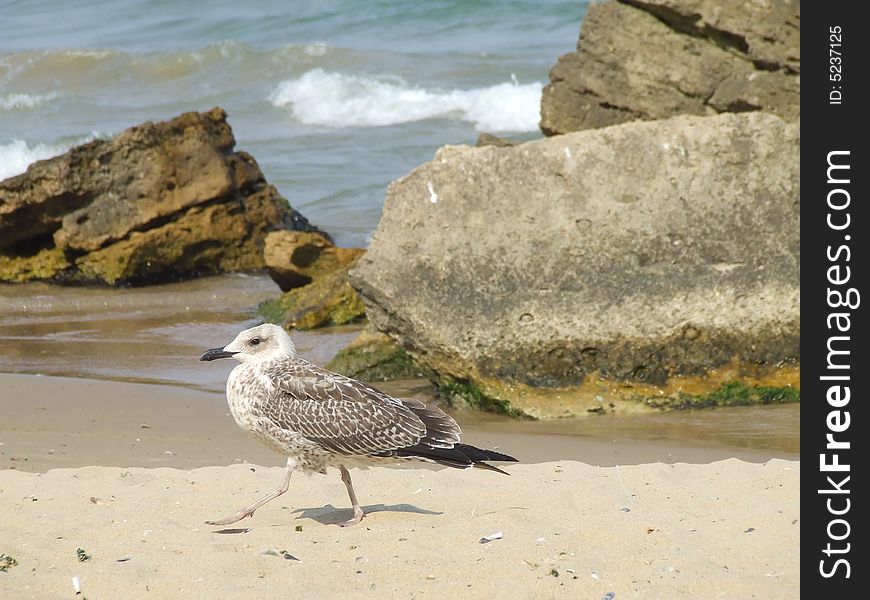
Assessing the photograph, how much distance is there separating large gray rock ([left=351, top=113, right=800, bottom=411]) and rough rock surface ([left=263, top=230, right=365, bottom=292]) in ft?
14.9

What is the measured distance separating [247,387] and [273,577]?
4.52ft

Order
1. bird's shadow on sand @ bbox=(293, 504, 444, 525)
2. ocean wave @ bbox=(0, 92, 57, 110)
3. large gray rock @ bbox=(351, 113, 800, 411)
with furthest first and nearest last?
1. ocean wave @ bbox=(0, 92, 57, 110)
2. large gray rock @ bbox=(351, 113, 800, 411)
3. bird's shadow on sand @ bbox=(293, 504, 444, 525)

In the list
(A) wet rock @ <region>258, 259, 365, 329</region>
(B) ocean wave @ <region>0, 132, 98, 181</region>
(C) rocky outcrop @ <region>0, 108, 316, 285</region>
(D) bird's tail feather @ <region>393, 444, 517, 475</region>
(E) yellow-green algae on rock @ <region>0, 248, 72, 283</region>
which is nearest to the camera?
(D) bird's tail feather @ <region>393, 444, 517, 475</region>

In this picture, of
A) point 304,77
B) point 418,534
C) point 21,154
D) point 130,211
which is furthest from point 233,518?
point 304,77

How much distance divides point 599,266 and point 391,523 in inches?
140

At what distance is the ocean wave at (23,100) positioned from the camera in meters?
29.0

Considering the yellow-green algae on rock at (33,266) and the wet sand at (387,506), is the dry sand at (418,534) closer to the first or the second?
the wet sand at (387,506)

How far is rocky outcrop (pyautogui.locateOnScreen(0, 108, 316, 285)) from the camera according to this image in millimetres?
15172

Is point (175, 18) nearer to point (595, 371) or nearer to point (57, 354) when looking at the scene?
point (57, 354)

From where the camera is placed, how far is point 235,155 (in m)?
16.3

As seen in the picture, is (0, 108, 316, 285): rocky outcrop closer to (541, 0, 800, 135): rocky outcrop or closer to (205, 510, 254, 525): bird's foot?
(541, 0, 800, 135): rocky outcrop

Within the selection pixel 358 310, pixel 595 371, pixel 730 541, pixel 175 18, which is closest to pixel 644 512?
pixel 730 541

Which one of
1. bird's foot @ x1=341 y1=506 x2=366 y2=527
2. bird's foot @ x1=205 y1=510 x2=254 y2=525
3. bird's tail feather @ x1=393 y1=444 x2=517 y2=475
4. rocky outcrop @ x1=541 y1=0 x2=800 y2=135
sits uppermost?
rocky outcrop @ x1=541 y1=0 x2=800 y2=135

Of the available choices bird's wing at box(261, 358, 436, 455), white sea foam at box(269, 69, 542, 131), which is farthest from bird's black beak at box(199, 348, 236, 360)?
white sea foam at box(269, 69, 542, 131)
